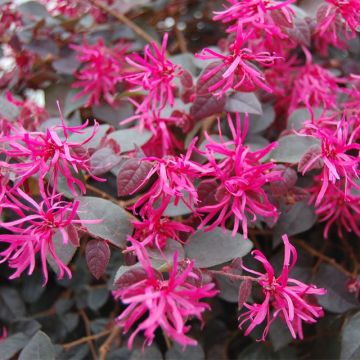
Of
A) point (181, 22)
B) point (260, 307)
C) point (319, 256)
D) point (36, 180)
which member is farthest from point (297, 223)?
point (181, 22)

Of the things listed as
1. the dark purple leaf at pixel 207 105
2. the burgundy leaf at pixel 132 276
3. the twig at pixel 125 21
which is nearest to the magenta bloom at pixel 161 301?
the burgundy leaf at pixel 132 276

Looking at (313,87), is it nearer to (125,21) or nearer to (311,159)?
(311,159)

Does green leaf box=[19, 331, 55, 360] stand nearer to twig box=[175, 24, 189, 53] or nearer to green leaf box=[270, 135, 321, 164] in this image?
green leaf box=[270, 135, 321, 164]

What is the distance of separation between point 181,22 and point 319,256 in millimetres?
527

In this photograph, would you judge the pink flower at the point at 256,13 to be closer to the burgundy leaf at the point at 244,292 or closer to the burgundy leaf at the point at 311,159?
the burgundy leaf at the point at 311,159

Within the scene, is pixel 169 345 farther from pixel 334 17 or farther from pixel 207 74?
pixel 334 17

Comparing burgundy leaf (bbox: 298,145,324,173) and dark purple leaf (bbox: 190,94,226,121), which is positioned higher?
dark purple leaf (bbox: 190,94,226,121)

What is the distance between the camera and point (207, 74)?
55 cm

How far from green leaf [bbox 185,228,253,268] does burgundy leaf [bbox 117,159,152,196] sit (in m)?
0.08

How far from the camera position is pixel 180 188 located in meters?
0.47

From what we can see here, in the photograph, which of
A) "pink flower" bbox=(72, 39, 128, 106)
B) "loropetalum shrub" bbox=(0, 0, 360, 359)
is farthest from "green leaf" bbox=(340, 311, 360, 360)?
"pink flower" bbox=(72, 39, 128, 106)

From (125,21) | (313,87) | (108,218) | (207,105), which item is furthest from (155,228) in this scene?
(125,21)

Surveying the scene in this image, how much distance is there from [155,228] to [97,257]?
0.06 meters

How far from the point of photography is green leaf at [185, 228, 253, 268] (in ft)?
1.68
